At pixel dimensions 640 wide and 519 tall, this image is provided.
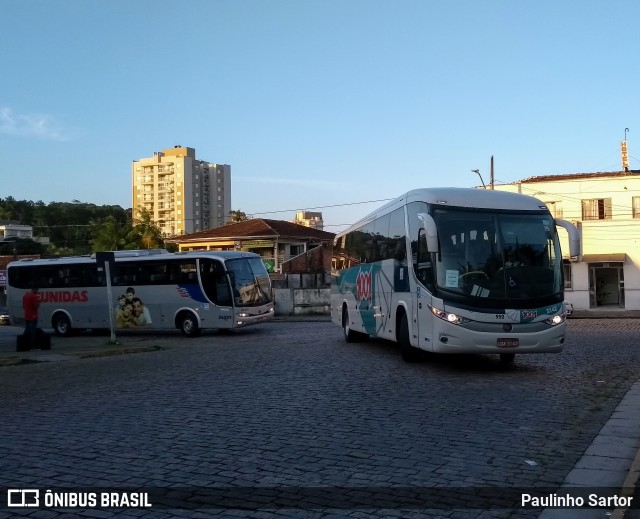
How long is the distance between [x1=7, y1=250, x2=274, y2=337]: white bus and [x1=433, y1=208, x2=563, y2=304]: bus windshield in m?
15.4

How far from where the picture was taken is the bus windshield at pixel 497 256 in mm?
13148

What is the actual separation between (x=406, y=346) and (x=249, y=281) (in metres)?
13.8

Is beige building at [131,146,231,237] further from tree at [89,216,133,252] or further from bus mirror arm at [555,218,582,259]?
bus mirror arm at [555,218,582,259]

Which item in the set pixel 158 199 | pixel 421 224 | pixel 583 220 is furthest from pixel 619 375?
pixel 158 199

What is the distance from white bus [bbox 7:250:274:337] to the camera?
28.0 meters

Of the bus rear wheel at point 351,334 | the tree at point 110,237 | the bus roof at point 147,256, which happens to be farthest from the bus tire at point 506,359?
the tree at point 110,237

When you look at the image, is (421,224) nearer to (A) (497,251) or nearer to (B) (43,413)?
(A) (497,251)

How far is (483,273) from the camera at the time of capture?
1316cm

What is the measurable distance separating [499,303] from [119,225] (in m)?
67.3

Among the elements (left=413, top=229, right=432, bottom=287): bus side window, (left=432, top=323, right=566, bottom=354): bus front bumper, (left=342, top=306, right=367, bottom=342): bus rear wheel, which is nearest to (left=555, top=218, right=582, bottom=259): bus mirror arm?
(left=432, top=323, right=566, bottom=354): bus front bumper

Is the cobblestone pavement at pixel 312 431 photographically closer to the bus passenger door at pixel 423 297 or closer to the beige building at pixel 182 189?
the bus passenger door at pixel 423 297

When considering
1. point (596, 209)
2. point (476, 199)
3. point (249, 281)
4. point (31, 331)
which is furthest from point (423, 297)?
point (596, 209)

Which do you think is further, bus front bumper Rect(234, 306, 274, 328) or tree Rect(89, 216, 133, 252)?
tree Rect(89, 216, 133, 252)

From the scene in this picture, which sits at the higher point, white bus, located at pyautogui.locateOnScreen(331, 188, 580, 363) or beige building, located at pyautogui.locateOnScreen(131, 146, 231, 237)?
beige building, located at pyautogui.locateOnScreen(131, 146, 231, 237)
